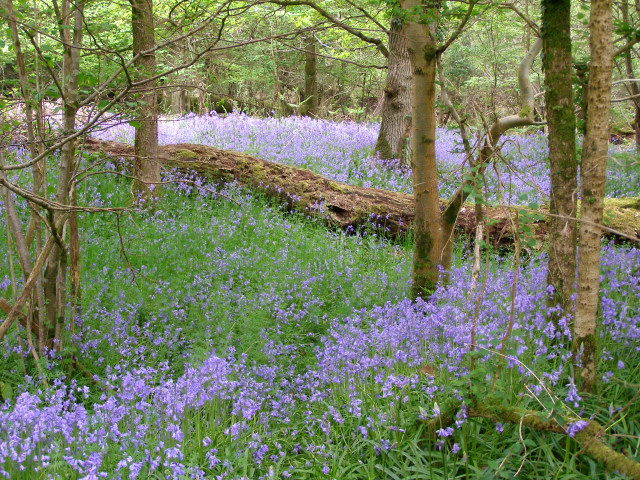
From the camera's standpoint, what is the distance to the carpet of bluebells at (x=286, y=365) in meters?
2.71

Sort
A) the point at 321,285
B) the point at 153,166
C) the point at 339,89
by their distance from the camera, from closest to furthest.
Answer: the point at 321,285, the point at 153,166, the point at 339,89

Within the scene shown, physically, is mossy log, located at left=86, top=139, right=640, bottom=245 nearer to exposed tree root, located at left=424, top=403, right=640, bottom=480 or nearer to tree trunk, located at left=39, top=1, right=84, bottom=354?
tree trunk, located at left=39, top=1, right=84, bottom=354

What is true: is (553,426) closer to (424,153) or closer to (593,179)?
(593,179)

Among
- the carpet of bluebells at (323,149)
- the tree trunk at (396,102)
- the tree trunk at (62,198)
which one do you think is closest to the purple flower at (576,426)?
the tree trunk at (62,198)

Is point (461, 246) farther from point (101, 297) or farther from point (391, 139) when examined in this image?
point (101, 297)

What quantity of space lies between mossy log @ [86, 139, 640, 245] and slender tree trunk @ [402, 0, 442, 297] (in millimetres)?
1963

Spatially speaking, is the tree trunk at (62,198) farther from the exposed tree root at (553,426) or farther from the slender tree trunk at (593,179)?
the slender tree trunk at (593,179)

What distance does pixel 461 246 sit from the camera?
7223 millimetres

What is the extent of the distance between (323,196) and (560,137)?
4.19 m

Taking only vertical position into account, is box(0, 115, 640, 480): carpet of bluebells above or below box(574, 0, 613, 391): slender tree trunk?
below

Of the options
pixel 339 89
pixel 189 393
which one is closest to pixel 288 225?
pixel 189 393

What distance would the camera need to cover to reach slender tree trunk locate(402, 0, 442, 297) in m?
4.88

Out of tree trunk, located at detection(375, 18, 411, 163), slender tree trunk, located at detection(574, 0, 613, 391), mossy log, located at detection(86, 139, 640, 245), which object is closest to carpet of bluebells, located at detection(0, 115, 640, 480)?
slender tree trunk, located at detection(574, 0, 613, 391)

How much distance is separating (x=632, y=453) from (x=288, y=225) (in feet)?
16.1
